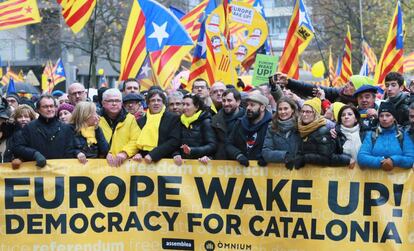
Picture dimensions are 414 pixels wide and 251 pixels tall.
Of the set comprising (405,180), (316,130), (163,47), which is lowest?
(405,180)

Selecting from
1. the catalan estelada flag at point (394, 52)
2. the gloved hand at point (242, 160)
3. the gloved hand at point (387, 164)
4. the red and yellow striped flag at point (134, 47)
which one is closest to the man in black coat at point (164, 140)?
the gloved hand at point (242, 160)

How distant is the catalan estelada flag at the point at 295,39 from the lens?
11.2 m

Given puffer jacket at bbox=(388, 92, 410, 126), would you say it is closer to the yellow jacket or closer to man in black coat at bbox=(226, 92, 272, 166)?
man in black coat at bbox=(226, 92, 272, 166)

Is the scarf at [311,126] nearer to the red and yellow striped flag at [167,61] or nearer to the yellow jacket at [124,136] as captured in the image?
the yellow jacket at [124,136]

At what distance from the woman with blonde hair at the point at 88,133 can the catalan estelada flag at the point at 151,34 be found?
10.4 ft

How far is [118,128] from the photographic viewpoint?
24.7 feet

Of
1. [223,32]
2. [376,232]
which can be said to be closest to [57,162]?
[376,232]

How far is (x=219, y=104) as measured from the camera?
8.84 metres

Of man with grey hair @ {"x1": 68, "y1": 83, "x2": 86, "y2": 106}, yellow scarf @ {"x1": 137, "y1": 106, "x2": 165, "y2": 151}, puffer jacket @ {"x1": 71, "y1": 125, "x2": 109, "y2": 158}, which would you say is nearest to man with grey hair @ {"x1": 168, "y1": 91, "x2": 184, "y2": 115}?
yellow scarf @ {"x1": 137, "y1": 106, "x2": 165, "y2": 151}

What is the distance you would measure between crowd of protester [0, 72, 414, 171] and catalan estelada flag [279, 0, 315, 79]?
126 inches

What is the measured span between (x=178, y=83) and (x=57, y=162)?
836cm

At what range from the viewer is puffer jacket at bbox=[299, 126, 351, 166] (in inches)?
266

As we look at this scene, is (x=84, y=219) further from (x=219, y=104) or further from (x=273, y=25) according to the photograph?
(x=273, y=25)

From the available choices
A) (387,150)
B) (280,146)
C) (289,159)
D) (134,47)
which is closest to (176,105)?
(280,146)
